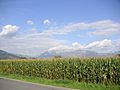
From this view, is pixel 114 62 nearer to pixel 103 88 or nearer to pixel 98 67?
pixel 98 67

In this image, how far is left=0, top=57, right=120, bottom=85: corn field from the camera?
21.6 metres

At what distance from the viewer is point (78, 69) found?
82.4ft

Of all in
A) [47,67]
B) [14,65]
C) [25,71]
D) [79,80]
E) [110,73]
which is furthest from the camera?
[14,65]

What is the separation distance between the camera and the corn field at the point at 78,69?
21.6 metres

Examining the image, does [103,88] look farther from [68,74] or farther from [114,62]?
[68,74]

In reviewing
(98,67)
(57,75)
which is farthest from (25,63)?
(98,67)

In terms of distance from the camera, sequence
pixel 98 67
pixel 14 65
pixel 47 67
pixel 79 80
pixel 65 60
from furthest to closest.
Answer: pixel 14 65 < pixel 47 67 < pixel 65 60 < pixel 79 80 < pixel 98 67

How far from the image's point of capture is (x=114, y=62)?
21.5m

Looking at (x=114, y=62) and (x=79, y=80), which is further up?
(x=114, y=62)

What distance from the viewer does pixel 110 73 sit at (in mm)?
21453

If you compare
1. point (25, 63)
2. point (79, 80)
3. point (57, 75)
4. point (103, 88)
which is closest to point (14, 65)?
point (25, 63)

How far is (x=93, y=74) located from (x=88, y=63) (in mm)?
1402

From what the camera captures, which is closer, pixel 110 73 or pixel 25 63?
pixel 110 73

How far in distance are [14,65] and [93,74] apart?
1861cm
